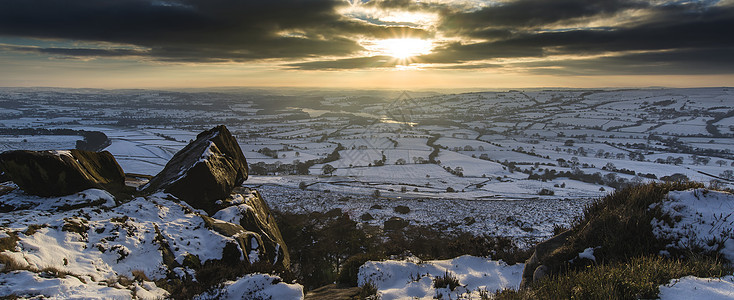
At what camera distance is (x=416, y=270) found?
11516 mm

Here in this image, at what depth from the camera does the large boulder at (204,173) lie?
15586 mm

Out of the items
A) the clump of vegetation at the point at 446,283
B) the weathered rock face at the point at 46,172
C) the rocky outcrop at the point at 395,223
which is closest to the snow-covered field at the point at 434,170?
the clump of vegetation at the point at 446,283

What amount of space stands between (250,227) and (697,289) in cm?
1570

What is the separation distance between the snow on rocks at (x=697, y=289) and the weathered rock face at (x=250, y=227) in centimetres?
1062

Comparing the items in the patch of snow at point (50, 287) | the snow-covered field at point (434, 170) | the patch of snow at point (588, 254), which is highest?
the patch of snow at point (588, 254)

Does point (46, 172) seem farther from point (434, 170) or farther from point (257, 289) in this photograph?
point (434, 170)

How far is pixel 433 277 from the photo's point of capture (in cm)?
1098

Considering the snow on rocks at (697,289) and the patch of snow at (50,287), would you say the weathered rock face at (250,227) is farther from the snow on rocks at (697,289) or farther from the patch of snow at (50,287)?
the snow on rocks at (697,289)

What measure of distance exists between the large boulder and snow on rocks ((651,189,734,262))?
17.5 metres

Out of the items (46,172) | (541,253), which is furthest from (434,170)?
(46,172)

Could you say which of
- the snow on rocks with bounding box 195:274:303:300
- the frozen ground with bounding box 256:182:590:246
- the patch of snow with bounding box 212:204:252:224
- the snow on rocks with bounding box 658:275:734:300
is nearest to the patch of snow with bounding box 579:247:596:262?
the snow on rocks with bounding box 658:275:734:300

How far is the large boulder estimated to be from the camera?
51.1 ft

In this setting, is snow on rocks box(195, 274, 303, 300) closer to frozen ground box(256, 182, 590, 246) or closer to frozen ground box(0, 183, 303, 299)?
frozen ground box(0, 183, 303, 299)

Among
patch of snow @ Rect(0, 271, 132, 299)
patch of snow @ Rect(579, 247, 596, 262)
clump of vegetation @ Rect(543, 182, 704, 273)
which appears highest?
clump of vegetation @ Rect(543, 182, 704, 273)
